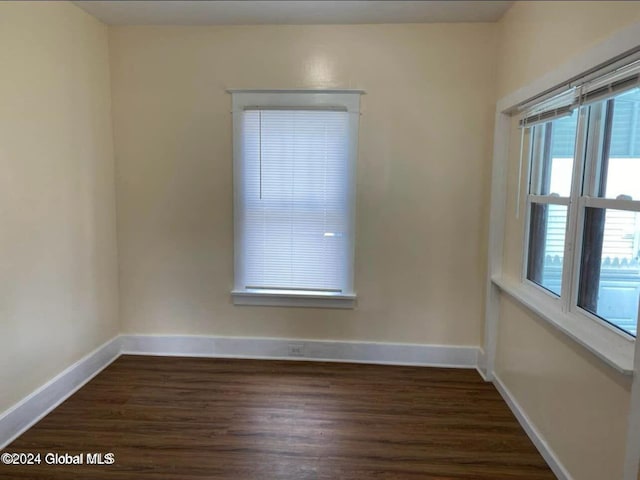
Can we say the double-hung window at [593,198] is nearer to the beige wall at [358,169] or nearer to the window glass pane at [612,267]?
the window glass pane at [612,267]

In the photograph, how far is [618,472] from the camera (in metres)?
1.49

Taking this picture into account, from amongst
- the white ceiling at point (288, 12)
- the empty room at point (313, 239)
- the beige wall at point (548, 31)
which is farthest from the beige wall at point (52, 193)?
the beige wall at point (548, 31)

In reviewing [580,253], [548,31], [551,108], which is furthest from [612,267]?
[548,31]

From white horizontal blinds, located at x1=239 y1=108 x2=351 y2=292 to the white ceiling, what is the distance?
26.1 inches

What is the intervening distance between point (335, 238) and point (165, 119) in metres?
1.70

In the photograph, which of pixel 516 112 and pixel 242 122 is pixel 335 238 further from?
pixel 516 112

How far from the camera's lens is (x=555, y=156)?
2166 millimetres

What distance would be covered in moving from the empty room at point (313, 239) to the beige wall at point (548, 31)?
0.02 meters

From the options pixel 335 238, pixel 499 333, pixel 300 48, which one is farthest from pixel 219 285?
pixel 499 333

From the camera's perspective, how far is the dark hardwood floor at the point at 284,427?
194 cm

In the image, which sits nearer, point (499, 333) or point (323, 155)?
point (499, 333)

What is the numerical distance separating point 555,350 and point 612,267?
553mm

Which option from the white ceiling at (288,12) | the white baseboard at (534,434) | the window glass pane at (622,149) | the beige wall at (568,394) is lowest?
the white baseboard at (534,434)

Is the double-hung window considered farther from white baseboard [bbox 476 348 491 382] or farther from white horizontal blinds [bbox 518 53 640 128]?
white baseboard [bbox 476 348 491 382]
